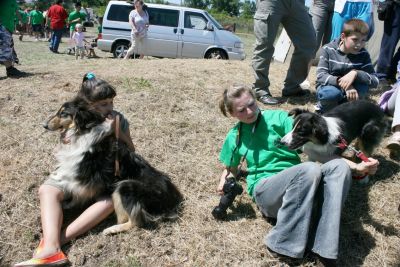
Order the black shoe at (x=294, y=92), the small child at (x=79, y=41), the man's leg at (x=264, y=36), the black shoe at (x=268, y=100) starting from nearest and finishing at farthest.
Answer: the man's leg at (x=264, y=36), the black shoe at (x=268, y=100), the black shoe at (x=294, y=92), the small child at (x=79, y=41)

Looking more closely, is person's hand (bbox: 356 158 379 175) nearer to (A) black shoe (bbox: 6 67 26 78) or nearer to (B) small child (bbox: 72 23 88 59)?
(A) black shoe (bbox: 6 67 26 78)

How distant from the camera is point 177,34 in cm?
1326

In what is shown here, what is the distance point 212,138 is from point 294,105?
1.46 meters

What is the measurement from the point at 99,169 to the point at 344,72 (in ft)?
9.31

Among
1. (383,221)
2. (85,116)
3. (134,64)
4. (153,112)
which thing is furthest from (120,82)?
(383,221)

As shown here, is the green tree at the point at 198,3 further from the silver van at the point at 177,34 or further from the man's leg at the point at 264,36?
the man's leg at the point at 264,36

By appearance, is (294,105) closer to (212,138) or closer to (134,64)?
(212,138)

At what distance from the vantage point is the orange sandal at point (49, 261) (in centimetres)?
260

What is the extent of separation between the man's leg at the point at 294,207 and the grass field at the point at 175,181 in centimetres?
18

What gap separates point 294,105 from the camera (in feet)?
17.9

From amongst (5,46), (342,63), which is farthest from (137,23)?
(342,63)

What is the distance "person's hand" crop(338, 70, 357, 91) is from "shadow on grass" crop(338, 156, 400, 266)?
98 centimetres

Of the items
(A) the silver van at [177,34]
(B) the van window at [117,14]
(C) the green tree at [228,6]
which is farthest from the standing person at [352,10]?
(C) the green tree at [228,6]

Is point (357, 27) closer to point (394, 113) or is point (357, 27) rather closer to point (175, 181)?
point (394, 113)
